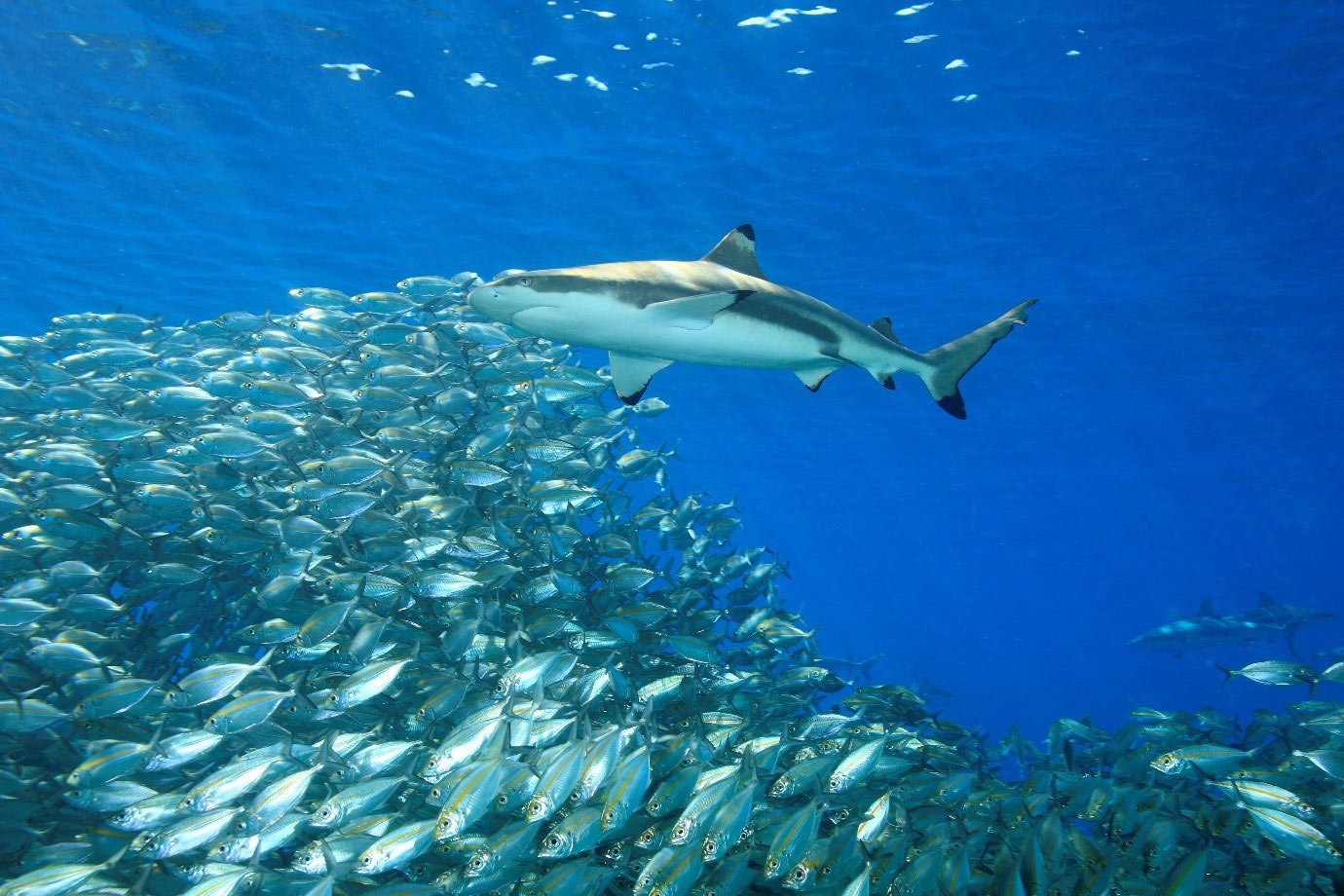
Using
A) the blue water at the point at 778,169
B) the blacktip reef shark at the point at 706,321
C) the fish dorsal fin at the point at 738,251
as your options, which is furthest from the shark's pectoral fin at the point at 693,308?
the blue water at the point at 778,169

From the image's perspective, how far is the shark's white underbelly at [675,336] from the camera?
4.51 metres

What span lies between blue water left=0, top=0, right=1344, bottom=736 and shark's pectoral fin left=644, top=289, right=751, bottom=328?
962 cm

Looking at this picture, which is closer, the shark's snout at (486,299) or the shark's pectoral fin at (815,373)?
the shark's snout at (486,299)

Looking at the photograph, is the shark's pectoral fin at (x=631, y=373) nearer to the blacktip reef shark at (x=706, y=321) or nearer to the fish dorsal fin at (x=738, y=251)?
the blacktip reef shark at (x=706, y=321)

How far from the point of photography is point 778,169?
17000 mm

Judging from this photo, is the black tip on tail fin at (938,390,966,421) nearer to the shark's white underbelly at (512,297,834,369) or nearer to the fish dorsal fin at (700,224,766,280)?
the shark's white underbelly at (512,297,834,369)

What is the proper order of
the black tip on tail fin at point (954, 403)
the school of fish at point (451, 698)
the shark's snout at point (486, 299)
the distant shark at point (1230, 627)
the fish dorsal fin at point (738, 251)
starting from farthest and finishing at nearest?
the distant shark at point (1230, 627) → the black tip on tail fin at point (954, 403) → the fish dorsal fin at point (738, 251) → the shark's snout at point (486, 299) → the school of fish at point (451, 698)

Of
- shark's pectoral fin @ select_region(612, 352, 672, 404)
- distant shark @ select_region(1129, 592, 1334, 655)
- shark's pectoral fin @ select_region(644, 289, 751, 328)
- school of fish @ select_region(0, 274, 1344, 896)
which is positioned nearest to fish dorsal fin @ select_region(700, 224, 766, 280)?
shark's pectoral fin @ select_region(612, 352, 672, 404)

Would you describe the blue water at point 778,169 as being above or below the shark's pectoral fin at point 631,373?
above

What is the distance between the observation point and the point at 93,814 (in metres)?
4.61

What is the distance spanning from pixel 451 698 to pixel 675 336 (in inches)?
120

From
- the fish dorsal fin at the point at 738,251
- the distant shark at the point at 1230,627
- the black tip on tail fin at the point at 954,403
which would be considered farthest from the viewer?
the distant shark at the point at 1230,627

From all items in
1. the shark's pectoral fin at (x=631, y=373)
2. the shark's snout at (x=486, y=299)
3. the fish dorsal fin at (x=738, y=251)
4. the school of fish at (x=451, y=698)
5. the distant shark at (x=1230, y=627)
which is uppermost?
the fish dorsal fin at (x=738, y=251)

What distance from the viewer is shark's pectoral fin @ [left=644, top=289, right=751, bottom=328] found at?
14.4 ft
